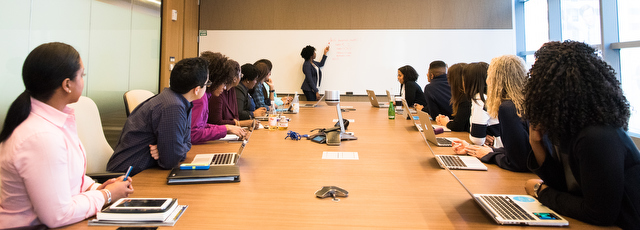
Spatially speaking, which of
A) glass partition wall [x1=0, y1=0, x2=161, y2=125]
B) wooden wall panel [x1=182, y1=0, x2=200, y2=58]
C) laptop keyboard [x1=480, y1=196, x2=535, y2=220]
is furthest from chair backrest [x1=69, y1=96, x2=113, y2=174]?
wooden wall panel [x1=182, y1=0, x2=200, y2=58]

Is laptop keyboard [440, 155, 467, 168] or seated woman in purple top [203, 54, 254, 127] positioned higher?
seated woman in purple top [203, 54, 254, 127]

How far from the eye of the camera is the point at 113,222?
110cm

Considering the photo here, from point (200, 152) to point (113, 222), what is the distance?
1007mm

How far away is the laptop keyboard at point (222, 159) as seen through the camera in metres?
1.82

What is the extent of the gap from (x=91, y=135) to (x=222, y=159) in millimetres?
719

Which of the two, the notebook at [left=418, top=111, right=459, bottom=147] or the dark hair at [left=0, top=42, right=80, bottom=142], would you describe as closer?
the dark hair at [left=0, top=42, right=80, bottom=142]

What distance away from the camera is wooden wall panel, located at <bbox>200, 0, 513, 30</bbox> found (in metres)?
6.82

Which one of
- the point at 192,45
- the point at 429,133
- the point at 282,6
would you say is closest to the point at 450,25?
the point at 282,6

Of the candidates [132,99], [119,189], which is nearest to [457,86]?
[132,99]

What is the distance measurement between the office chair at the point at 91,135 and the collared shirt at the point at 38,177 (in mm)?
892

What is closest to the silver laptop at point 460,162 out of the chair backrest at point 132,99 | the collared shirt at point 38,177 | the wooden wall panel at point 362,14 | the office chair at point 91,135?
the collared shirt at point 38,177

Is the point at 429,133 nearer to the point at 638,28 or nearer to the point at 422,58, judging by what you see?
the point at 638,28

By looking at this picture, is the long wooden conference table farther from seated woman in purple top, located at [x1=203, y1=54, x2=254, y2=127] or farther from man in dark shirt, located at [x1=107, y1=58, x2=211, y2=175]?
seated woman in purple top, located at [x1=203, y1=54, x2=254, y2=127]

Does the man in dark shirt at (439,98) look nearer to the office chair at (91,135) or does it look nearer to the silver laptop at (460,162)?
the silver laptop at (460,162)
